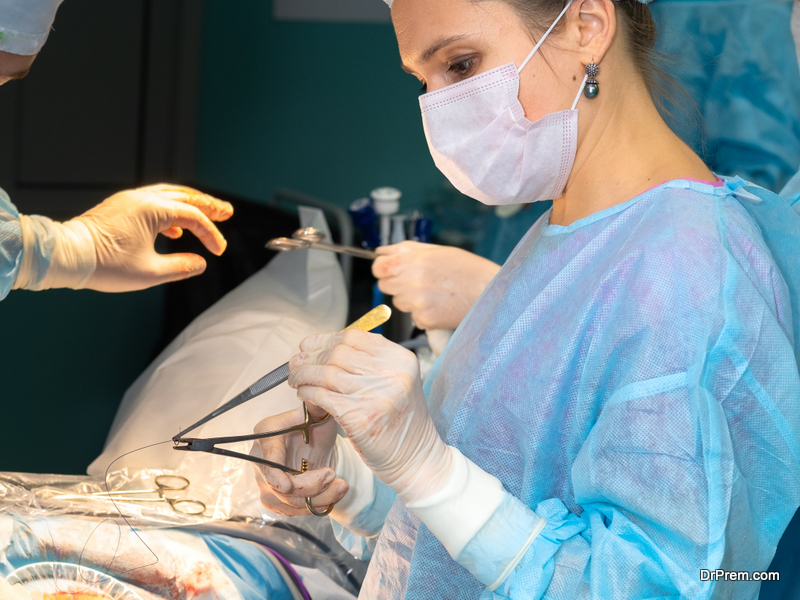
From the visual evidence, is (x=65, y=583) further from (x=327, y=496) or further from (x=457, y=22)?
(x=457, y=22)

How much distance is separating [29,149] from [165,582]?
1.59 metres

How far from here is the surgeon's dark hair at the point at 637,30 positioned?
2.94 ft

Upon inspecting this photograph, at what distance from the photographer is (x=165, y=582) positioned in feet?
3.25

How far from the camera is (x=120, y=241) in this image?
Result: 129cm

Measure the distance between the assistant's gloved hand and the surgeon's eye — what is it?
22.6 inches

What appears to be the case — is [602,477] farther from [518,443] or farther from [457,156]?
[457,156]

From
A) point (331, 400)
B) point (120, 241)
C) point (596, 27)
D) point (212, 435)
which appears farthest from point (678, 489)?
point (120, 241)

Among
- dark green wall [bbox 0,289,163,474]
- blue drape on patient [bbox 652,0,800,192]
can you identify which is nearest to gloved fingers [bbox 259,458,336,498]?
blue drape on patient [bbox 652,0,800,192]

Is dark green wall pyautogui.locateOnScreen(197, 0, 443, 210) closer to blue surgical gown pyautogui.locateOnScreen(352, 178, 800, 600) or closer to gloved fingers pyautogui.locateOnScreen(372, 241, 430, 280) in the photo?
gloved fingers pyautogui.locateOnScreen(372, 241, 430, 280)

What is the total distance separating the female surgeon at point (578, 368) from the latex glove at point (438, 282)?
0.38 meters

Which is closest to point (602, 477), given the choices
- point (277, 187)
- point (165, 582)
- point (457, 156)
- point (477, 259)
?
point (457, 156)

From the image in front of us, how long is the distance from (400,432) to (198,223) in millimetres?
715

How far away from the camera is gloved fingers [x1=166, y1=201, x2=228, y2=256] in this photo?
130 cm

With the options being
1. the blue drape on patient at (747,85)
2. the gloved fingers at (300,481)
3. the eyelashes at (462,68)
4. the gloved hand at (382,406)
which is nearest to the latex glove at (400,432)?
the gloved hand at (382,406)
